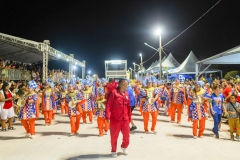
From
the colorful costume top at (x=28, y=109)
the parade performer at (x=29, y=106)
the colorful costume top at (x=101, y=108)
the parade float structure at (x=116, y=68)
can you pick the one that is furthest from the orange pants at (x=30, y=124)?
the parade float structure at (x=116, y=68)

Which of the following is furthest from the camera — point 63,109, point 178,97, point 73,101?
point 63,109

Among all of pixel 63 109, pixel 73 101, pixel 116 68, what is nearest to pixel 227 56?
pixel 73 101

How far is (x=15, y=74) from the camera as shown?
1850 cm

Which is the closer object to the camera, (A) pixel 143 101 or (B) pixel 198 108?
(B) pixel 198 108

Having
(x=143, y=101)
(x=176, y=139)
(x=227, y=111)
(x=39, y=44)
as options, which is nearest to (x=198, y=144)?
(x=176, y=139)

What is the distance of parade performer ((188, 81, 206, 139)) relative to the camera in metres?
7.00

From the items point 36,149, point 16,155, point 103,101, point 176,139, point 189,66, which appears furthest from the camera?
point 189,66

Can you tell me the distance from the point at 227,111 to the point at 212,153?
2.10 m

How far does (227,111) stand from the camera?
7.18m

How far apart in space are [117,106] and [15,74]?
51.4 ft

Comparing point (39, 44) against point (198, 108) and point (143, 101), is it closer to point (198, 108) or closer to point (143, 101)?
point (143, 101)

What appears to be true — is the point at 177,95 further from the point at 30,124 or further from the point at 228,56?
the point at 30,124

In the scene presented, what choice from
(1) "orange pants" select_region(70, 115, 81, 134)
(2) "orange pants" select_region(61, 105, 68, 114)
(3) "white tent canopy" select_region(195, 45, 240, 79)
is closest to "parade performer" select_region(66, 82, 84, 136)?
(1) "orange pants" select_region(70, 115, 81, 134)

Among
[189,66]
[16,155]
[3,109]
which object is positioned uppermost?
[189,66]
